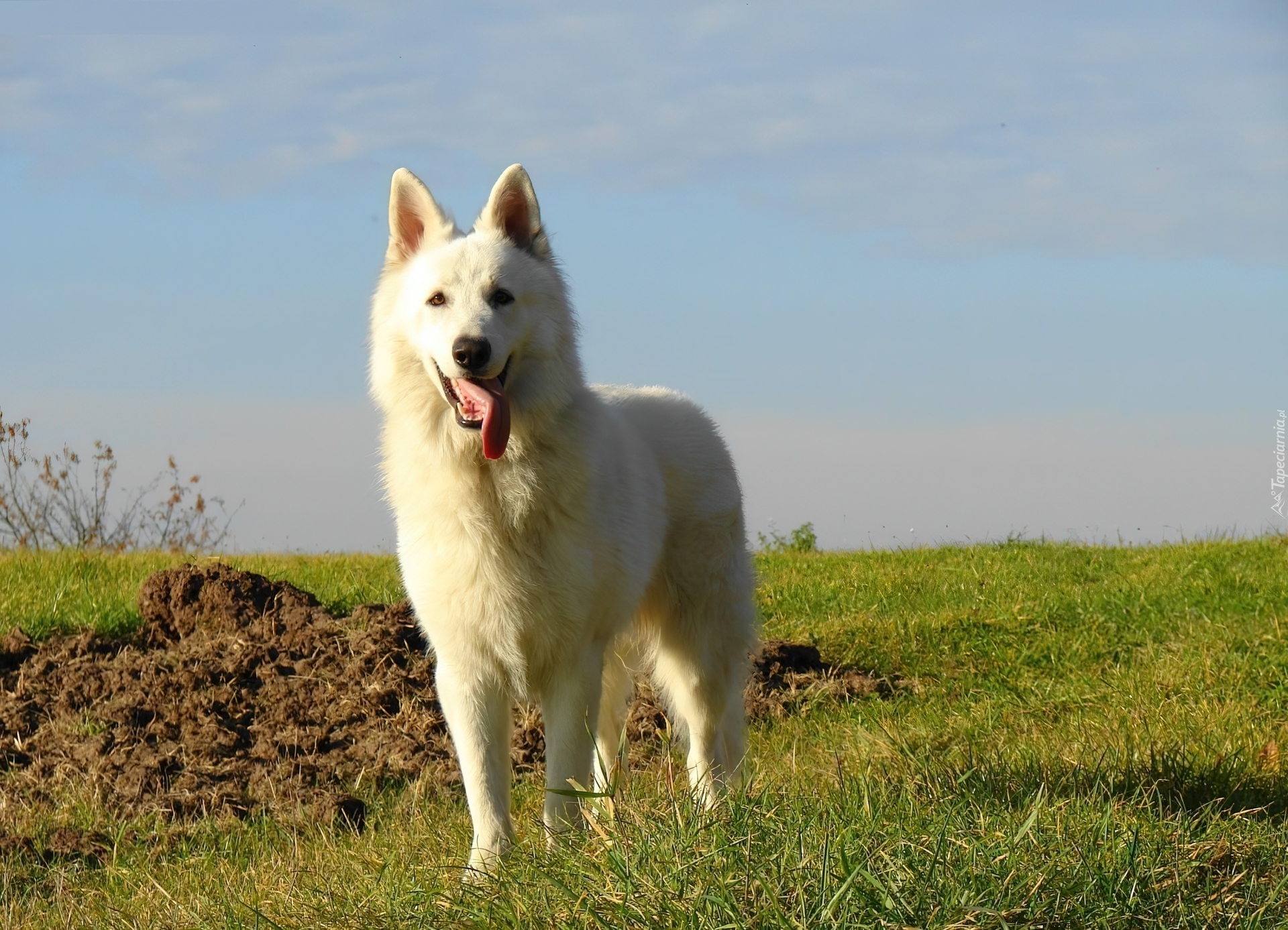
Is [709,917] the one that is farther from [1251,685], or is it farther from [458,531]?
Result: [1251,685]

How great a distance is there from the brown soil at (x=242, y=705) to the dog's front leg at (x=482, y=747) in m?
1.35

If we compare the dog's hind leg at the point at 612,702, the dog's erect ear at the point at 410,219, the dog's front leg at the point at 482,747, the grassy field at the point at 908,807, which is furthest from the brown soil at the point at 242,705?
the dog's erect ear at the point at 410,219

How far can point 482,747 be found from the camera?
4.46 metres

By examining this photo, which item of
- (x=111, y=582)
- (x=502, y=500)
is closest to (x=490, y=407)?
(x=502, y=500)

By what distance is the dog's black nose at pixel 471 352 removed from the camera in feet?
13.6

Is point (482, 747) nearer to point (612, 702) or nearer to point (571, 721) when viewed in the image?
point (571, 721)

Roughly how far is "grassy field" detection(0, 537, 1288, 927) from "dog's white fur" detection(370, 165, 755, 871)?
0.47 meters

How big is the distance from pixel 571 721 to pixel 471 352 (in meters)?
1.44

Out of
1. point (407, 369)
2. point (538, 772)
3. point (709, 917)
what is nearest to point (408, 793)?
point (538, 772)

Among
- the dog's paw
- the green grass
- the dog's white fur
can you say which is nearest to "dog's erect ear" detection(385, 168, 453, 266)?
the dog's white fur

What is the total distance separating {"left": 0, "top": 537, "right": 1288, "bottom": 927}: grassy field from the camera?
3000mm

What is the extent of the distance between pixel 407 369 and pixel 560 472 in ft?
2.28

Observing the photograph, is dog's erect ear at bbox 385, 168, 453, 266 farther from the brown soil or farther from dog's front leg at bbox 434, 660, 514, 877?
the brown soil

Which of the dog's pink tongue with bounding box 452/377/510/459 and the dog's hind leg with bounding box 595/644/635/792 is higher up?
the dog's pink tongue with bounding box 452/377/510/459
